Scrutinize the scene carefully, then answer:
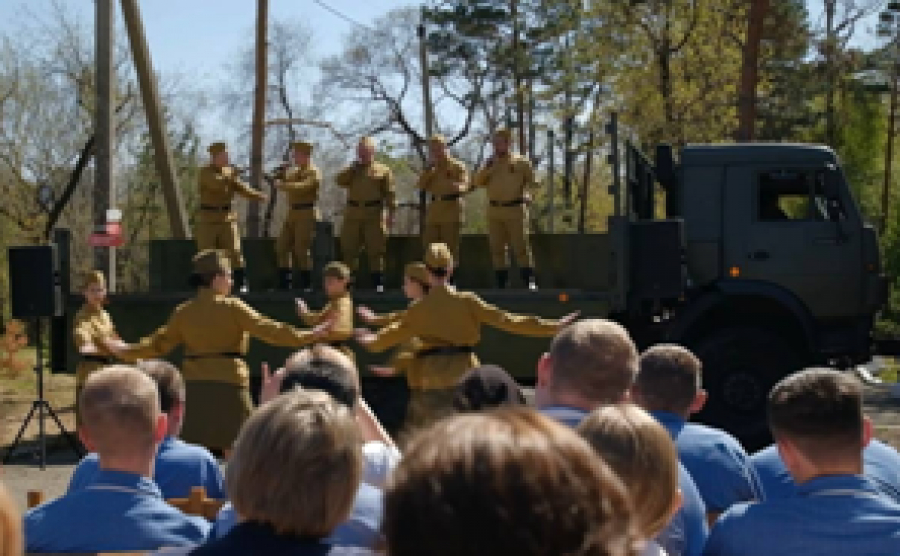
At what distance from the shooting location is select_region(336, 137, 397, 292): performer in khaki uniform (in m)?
11.7

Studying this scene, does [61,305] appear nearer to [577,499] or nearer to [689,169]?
[689,169]

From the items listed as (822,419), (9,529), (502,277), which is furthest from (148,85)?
(9,529)

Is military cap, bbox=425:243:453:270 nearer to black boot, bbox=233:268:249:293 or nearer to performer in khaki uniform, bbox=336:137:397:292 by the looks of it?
performer in khaki uniform, bbox=336:137:397:292

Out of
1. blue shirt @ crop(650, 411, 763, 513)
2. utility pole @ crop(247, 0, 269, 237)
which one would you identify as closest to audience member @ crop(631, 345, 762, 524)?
blue shirt @ crop(650, 411, 763, 513)

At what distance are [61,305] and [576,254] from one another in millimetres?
4562

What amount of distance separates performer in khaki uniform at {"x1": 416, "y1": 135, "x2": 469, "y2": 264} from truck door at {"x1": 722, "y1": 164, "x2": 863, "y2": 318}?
2.54 meters

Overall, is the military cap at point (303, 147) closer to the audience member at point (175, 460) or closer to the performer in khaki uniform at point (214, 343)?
the performer in khaki uniform at point (214, 343)

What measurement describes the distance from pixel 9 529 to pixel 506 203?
985 cm

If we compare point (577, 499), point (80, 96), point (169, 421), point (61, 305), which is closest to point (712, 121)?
point (80, 96)

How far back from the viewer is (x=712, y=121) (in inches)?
1196

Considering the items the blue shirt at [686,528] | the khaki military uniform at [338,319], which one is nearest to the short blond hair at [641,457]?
the blue shirt at [686,528]

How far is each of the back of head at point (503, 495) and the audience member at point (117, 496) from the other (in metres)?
1.78

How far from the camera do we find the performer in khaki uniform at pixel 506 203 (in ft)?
37.0

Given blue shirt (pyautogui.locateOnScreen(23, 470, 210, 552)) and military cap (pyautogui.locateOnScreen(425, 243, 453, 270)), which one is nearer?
blue shirt (pyautogui.locateOnScreen(23, 470, 210, 552))
